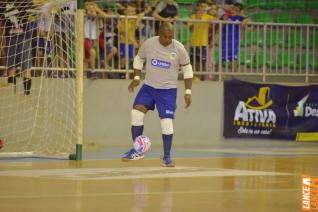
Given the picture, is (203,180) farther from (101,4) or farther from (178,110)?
(101,4)

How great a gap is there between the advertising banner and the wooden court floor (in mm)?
6135

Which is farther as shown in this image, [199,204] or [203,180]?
[203,180]

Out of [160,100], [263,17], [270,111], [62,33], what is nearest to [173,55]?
[160,100]

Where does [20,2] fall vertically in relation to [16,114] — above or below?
above

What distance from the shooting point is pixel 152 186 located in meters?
12.2

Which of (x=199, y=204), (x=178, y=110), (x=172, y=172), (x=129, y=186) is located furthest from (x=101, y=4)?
(x=199, y=204)

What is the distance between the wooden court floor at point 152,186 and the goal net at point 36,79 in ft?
11.4

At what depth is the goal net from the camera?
1956cm

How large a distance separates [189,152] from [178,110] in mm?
2923

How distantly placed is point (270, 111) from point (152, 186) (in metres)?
12.2

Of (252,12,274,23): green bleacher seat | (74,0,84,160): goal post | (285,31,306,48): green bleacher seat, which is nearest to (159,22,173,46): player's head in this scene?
(74,0,84,160): goal post

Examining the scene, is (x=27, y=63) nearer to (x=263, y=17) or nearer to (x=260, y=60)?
(x=260, y=60)

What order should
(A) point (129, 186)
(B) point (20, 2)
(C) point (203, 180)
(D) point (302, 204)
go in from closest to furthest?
(D) point (302, 204) < (A) point (129, 186) < (C) point (203, 180) < (B) point (20, 2)

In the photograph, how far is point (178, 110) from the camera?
22.9 meters
